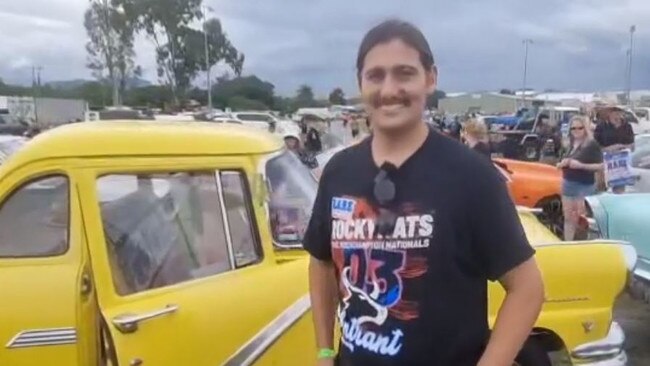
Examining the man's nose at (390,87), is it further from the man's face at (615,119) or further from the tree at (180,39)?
the tree at (180,39)

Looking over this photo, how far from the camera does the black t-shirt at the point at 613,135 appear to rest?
38.2ft

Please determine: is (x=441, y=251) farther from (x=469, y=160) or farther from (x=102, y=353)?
(x=102, y=353)

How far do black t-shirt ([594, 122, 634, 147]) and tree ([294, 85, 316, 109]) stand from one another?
6211cm

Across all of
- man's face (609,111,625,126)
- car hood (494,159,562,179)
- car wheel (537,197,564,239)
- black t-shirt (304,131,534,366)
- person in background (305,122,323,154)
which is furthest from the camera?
person in background (305,122,323,154)

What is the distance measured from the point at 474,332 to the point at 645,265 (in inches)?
177

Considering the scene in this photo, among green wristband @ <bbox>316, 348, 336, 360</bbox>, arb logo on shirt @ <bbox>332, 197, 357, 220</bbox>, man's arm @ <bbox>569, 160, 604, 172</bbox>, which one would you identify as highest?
arb logo on shirt @ <bbox>332, 197, 357, 220</bbox>

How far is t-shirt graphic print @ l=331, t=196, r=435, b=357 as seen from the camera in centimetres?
194

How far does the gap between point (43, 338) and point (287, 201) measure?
1115 mm

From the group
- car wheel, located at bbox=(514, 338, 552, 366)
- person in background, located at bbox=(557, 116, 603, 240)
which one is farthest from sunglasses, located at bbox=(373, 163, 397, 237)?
person in background, located at bbox=(557, 116, 603, 240)

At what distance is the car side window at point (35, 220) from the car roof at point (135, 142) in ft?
0.39

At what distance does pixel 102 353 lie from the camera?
10.9ft

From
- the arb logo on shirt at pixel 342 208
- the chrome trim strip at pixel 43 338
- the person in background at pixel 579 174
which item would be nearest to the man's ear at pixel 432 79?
the arb logo on shirt at pixel 342 208

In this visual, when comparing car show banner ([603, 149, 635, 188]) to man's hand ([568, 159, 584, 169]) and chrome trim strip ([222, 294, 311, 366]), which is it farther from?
chrome trim strip ([222, 294, 311, 366])

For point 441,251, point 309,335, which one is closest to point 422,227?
point 441,251
